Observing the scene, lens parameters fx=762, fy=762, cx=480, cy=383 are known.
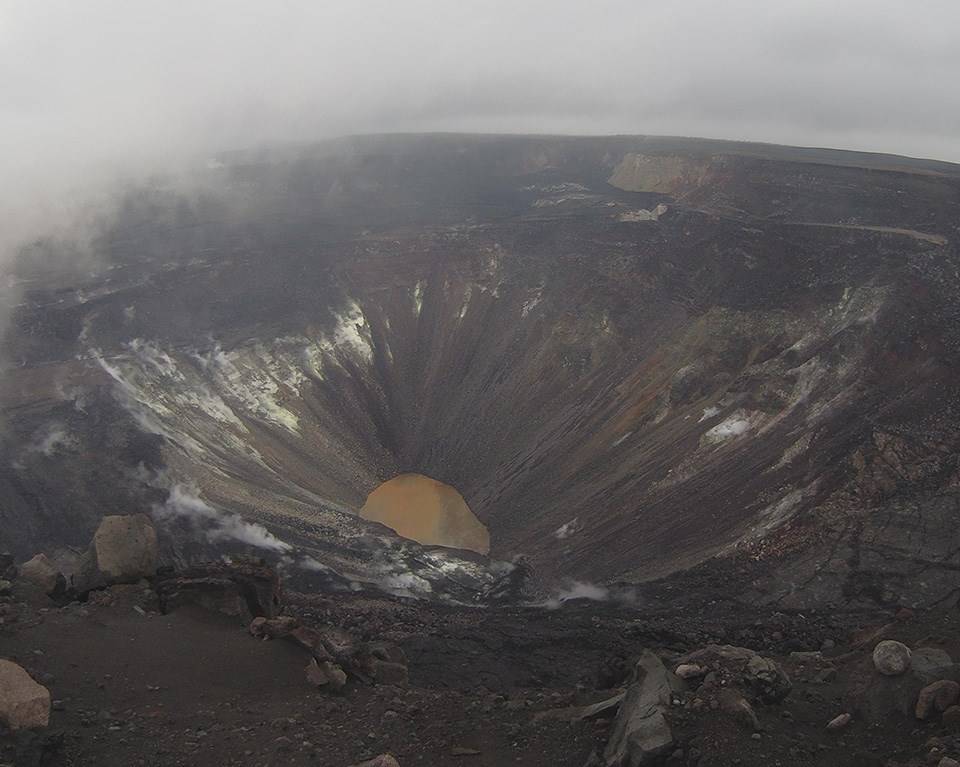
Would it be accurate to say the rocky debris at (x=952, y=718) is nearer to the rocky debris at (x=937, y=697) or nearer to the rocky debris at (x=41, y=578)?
the rocky debris at (x=937, y=697)

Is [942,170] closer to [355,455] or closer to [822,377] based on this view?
[822,377]

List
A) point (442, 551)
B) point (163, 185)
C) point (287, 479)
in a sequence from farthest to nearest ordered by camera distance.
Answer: point (163, 185) → point (287, 479) → point (442, 551)

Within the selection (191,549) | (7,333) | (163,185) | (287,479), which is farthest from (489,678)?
(163,185)

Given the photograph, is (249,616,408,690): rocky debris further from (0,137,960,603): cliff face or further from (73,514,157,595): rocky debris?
(0,137,960,603): cliff face

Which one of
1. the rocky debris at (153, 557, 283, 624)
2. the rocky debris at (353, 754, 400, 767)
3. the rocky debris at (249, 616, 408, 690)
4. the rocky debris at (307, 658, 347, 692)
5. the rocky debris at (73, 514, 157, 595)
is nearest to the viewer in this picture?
the rocky debris at (353, 754, 400, 767)

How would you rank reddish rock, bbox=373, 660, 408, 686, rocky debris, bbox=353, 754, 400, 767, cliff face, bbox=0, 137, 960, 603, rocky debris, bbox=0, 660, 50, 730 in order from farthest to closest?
cliff face, bbox=0, 137, 960, 603, reddish rock, bbox=373, 660, 408, 686, rocky debris, bbox=353, 754, 400, 767, rocky debris, bbox=0, 660, 50, 730

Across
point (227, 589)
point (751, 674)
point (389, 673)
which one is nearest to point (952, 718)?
point (751, 674)

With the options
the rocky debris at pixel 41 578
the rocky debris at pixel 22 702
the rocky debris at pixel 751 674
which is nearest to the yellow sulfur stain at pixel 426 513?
the rocky debris at pixel 41 578

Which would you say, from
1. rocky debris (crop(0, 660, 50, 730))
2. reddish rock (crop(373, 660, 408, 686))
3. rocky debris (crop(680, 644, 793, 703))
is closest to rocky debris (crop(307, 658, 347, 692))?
reddish rock (crop(373, 660, 408, 686))
